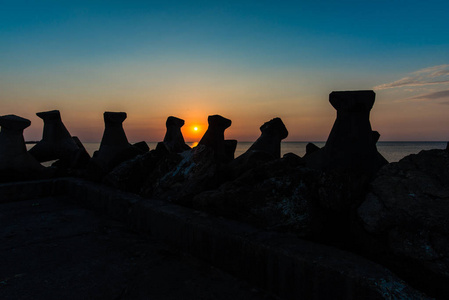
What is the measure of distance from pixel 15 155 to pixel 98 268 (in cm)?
396

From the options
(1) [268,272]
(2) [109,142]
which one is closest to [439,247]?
(1) [268,272]

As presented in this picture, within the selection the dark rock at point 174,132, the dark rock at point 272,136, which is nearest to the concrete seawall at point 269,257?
the dark rock at point 272,136

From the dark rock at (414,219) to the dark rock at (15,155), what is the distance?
17.4ft

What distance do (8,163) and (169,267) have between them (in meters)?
4.23

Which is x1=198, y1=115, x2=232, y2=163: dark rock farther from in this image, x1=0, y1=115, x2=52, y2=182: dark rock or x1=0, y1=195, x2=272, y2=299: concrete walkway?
x1=0, y1=115, x2=52, y2=182: dark rock

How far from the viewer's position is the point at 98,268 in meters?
2.07

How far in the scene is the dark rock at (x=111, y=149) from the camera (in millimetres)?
4496

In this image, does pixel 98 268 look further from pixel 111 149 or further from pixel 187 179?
pixel 111 149

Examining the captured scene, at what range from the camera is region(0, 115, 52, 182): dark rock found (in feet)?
15.6

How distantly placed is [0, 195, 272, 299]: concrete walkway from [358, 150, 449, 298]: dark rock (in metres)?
0.80

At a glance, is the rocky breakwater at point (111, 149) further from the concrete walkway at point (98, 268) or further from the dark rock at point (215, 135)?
the concrete walkway at point (98, 268)

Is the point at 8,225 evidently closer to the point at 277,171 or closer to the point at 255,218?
the point at 255,218

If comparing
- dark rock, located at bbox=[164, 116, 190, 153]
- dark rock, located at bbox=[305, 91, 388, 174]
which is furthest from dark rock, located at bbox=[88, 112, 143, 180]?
dark rock, located at bbox=[305, 91, 388, 174]

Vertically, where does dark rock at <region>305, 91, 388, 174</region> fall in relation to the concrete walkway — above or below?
above
